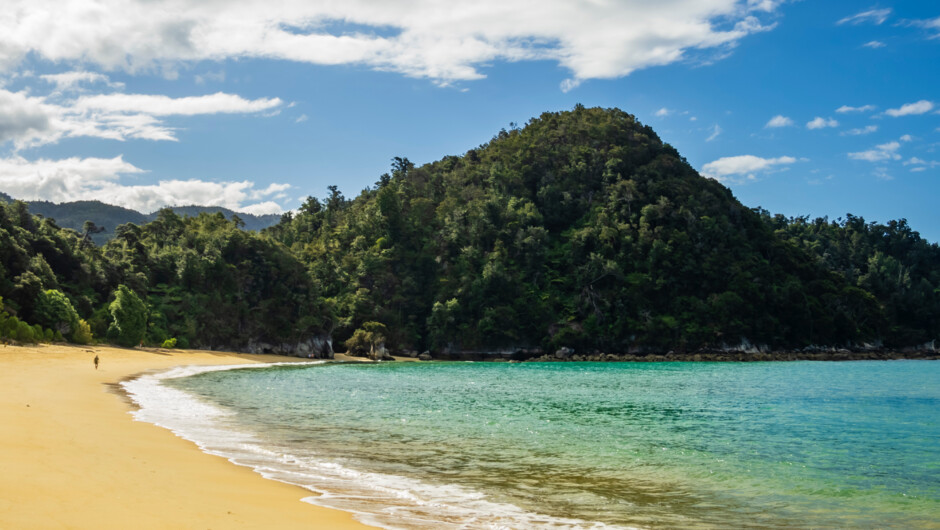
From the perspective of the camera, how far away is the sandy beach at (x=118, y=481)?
25.5ft

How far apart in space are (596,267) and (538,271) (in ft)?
32.7

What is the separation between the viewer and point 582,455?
1575 cm

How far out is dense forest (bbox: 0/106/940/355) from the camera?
8488 centimetres

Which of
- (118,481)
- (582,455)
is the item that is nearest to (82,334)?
(118,481)

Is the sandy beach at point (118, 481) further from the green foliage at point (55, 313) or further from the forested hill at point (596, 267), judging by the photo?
the forested hill at point (596, 267)

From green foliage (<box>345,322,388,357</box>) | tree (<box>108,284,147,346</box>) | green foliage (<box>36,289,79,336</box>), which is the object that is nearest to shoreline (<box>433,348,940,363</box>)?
green foliage (<box>345,322,388,357</box>)

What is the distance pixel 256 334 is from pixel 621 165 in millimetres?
70295

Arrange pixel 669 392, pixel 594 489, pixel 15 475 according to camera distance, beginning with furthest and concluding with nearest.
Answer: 1. pixel 669 392
2. pixel 594 489
3. pixel 15 475

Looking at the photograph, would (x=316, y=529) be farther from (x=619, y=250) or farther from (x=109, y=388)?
(x=619, y=250)

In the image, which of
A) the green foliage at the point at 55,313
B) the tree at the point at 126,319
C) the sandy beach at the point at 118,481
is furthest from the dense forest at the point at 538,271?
the sandy beach at the point at 118,481

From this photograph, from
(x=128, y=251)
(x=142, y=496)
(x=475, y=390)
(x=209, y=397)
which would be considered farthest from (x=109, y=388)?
(x=128, y=251)

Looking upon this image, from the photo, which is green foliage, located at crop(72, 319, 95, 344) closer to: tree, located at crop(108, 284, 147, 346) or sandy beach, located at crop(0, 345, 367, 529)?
tree, located at crop(108, 284, 147, 346)

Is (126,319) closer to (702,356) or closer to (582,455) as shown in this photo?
(582,455)

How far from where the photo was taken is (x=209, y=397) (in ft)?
91.8
